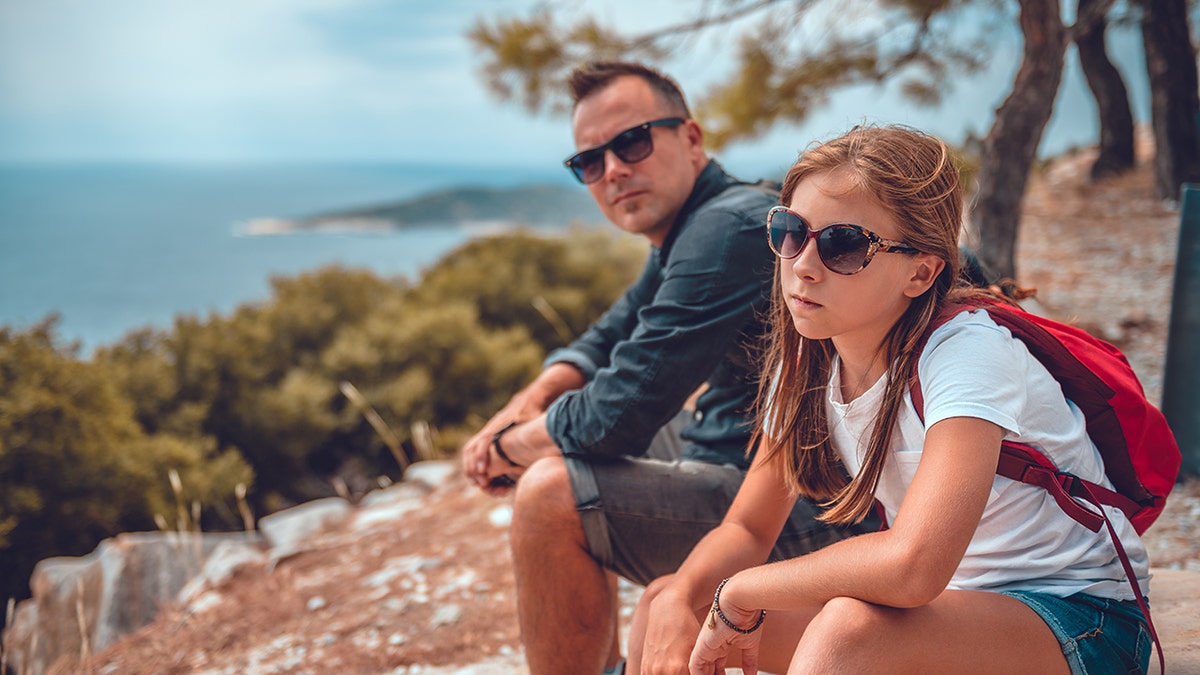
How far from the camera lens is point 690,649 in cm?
123

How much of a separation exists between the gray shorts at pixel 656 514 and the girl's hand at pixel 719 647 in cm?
36

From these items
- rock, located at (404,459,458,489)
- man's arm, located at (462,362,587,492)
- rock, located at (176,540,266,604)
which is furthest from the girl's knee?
rock, located at (404,459,458,489)

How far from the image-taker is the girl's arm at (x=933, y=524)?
0.97 m

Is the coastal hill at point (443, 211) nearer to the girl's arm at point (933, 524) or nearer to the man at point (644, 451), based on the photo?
the man at point (644, 451)

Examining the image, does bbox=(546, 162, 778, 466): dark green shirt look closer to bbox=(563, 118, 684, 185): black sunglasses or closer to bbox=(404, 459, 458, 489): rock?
bbox=(563, 118, 684, 185): black sunglasses

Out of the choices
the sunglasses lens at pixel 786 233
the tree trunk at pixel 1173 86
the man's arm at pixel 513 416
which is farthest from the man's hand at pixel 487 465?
the tree trunk at pixel 1173 86

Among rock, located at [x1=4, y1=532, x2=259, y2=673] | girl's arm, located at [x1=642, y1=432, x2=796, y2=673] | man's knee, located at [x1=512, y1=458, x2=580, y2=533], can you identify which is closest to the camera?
girl's arm, located at [x1=642, y1=432, x2=796, y2=673]

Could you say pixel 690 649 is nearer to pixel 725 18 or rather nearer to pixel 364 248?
pixel 725 18

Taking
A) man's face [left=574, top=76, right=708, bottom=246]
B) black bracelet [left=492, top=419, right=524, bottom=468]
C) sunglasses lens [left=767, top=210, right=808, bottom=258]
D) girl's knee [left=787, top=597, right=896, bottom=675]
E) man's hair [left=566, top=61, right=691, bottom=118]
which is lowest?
girl's knee [left=787, top=597, right=896, bottom=675]

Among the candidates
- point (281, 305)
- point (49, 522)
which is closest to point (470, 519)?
point (49, 522)

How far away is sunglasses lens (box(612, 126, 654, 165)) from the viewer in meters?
1.92

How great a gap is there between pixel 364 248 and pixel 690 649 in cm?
983

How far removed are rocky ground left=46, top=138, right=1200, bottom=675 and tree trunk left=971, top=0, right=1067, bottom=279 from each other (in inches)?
Result: 23.4

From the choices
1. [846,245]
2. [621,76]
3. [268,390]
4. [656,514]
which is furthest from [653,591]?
[268,390]
